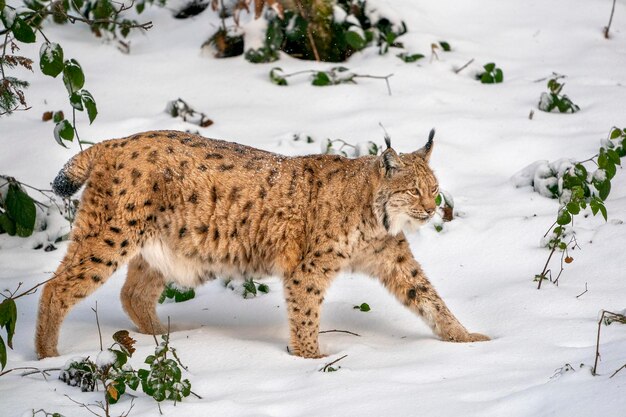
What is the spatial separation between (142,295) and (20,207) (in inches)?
50.3

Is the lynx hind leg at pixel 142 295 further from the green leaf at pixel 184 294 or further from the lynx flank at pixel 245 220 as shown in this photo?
the green leaf at pixel 184 294

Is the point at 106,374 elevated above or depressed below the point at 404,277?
above

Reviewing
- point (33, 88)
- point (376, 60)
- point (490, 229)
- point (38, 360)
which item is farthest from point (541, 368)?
point (33, 88)

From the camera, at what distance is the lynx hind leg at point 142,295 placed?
6020 millimetres

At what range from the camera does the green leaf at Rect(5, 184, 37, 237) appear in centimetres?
658

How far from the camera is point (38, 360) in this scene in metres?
5.25

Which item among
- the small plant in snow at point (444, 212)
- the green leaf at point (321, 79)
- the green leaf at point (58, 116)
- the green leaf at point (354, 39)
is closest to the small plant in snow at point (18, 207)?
the green leaf at point (58, 116)

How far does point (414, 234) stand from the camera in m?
6.96

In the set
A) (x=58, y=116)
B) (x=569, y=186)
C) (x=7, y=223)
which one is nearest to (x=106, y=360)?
(x=7, y=223)

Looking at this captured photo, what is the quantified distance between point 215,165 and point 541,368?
2.38 metres

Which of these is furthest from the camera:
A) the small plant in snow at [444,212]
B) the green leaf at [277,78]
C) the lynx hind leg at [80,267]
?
the green leaf at [277,78]

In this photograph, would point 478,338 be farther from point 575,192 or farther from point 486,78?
point 486,78

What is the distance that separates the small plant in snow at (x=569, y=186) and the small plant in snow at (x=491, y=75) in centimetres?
176

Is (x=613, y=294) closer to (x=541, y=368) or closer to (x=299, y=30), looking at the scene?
(x=541, y=368)
